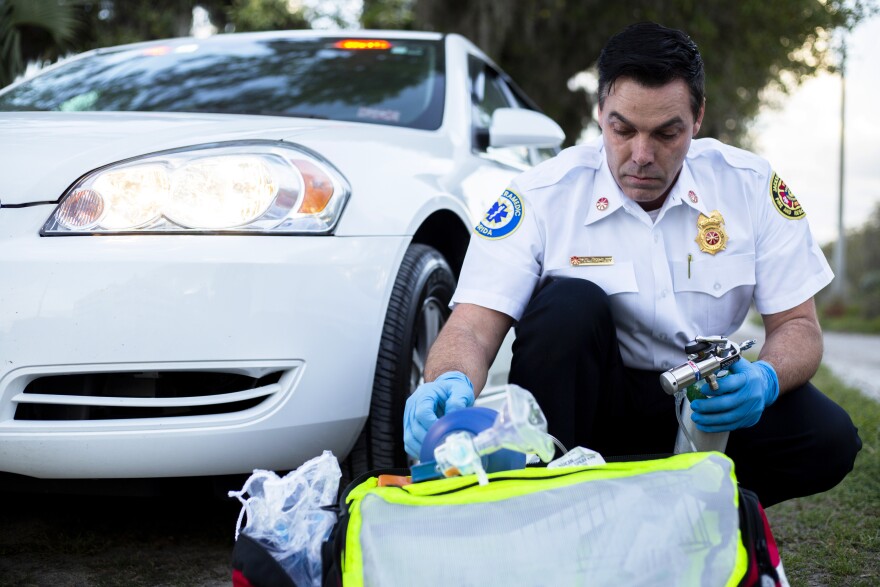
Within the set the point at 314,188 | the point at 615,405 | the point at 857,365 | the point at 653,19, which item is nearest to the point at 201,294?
the point at 314,188

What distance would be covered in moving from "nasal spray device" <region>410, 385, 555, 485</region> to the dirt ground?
802 millimetres

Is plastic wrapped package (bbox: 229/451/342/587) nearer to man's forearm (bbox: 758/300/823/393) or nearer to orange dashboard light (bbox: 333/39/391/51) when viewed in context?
man's forearm (bbox: 758/300/823/393)

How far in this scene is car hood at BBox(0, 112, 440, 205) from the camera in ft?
6.10

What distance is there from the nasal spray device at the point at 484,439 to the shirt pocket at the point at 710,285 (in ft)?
2.32

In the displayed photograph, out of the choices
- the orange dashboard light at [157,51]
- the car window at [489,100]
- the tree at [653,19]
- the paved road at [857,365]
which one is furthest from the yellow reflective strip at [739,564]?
the tree at [653,19]

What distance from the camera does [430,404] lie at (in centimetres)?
158

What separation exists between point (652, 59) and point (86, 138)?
3.82ft

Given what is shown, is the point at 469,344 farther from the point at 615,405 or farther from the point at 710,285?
the point at 710,285

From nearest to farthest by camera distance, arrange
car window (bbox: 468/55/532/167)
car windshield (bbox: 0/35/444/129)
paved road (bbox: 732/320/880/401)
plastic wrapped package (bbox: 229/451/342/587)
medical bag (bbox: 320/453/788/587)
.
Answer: medical bag (bbox: 320/453/788/587)
plastic wrapped package (bbox: 229/451/342/587)
car windshield (bbox: 0/35/444/129)
car window (bbox: 468/55/532/167)
paved road (bbox: 732/320/880/401)

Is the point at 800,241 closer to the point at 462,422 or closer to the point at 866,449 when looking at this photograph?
the point at 462,422

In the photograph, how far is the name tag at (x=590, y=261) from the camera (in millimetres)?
2006

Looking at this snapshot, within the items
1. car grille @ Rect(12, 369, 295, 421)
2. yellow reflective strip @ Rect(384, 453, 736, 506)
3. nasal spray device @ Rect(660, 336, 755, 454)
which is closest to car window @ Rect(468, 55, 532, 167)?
car grille @ Rect(12, 369, 295, 421)

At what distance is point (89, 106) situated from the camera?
2738 mm

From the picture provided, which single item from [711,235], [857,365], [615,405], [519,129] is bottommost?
[857,365]
